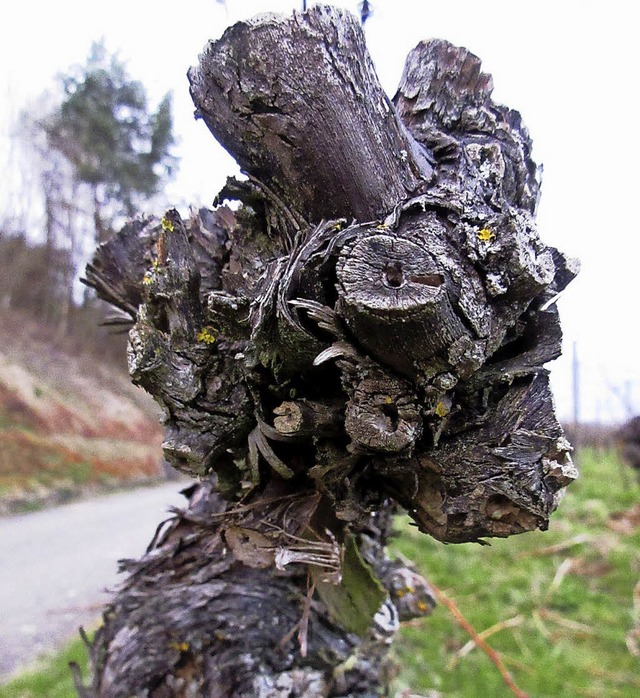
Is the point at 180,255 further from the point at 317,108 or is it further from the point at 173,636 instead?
the point at 173,636

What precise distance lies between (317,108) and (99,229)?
7.16 metres

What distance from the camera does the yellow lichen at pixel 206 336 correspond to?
804mm

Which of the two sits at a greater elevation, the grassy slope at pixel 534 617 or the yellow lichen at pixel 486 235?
the yellow lichen at pixel 486 235

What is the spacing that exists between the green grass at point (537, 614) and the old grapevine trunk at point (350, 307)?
137cm

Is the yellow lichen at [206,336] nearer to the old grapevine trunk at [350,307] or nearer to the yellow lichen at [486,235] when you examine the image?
the old grapevine trunk at [350,307]

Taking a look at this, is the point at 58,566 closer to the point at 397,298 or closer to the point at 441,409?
the point at 441,409

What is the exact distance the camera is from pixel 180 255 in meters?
0.83

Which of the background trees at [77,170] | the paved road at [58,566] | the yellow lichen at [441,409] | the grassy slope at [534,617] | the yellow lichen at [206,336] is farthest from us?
the background trees at [77,170]

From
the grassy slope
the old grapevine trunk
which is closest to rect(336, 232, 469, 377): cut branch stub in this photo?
the old grapevine trunk

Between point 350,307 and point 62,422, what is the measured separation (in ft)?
22.6

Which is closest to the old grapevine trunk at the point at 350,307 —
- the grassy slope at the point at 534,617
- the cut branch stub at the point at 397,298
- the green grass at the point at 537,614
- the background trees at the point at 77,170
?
the cut branch stub at the point at 397,298

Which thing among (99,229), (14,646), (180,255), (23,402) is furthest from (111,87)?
(180,255)

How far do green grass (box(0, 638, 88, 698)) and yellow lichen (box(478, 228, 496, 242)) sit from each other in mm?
1831

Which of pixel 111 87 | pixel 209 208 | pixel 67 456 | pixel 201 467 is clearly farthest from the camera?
pixel 67 456
